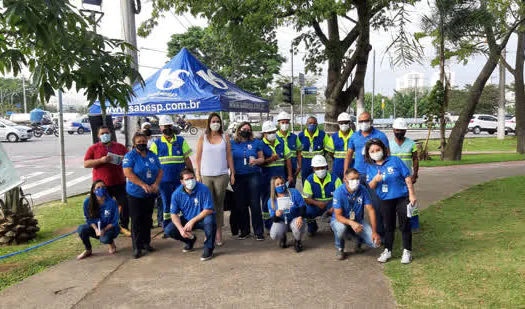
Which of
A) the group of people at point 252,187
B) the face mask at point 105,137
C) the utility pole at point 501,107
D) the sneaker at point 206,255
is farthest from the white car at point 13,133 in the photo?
the utility pole at point 501,107

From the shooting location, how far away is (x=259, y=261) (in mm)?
5594

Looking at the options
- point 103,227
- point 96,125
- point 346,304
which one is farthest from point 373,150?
point 96,125

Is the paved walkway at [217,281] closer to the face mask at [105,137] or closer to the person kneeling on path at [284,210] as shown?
the person kneeling on path at [284,210]

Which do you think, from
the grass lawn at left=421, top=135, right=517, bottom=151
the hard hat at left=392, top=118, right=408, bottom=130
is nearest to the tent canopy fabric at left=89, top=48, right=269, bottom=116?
the hard hat at left=392, top=118, right=408, bottom=130

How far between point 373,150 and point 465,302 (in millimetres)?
1972

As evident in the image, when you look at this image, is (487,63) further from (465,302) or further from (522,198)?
(465,302)

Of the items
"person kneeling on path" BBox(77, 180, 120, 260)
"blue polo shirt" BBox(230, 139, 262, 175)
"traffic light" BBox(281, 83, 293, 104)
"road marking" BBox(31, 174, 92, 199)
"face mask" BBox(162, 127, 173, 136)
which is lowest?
"road marking" BBox(31, 174, 92, 199)

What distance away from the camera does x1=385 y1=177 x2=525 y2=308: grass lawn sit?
4.22 meters

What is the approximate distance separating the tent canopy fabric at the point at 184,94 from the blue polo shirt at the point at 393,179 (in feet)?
12.1

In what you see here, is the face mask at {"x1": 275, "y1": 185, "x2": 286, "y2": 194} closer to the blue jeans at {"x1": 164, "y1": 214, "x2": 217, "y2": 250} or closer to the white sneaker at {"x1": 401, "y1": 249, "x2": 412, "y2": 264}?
the blue jeans at {"x1": 164, "y1": 214, "x2": 217, "y2": 250}

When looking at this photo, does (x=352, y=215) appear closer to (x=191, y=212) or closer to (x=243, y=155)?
(x=243, y=155)

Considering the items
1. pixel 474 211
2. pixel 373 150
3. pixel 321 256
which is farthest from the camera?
pixel 474 211

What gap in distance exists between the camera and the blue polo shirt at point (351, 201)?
5.64 meters

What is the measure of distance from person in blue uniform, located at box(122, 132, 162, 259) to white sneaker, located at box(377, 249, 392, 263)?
10.00 ft
